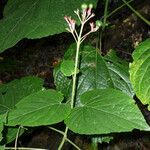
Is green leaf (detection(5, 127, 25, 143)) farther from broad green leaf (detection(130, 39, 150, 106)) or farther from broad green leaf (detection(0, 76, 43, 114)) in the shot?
broad green leaf (detection(130, 39, 150, 106))

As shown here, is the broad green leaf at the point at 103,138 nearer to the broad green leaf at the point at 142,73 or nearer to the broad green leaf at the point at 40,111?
the broad green leaf at the point at 142,73

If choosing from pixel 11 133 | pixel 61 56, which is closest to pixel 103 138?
pixel 11 133

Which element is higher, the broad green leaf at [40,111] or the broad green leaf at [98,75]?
the broad green leaf at [98,75]

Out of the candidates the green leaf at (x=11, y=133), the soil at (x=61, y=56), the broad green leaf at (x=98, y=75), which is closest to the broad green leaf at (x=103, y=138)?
the broad green leaf at (x=98, y=75)

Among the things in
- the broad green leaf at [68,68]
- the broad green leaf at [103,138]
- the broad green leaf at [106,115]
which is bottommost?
the broad green leaf at [106,115]

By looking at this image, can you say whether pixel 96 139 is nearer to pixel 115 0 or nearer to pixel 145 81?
pixel 145 81

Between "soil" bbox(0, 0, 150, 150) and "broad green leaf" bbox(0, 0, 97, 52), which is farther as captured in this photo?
"soil" bbox(0, 0, 150, 150)

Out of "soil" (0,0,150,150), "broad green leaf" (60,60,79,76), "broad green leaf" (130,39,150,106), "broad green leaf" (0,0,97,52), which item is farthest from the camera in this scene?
"soil" (0,0,150,150)

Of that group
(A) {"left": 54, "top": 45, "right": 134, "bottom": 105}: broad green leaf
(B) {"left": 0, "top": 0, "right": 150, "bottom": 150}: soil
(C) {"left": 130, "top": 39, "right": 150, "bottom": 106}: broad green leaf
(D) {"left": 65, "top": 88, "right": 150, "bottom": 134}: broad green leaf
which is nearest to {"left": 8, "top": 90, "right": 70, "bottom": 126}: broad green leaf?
(D) {"left": 65, "top": 88, "right": 150, "bottom": 134}: broad green leaf
